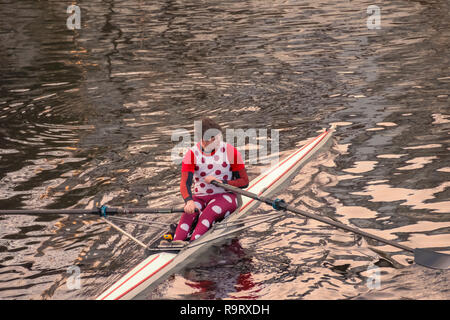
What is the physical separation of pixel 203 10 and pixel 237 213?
23.7 metres

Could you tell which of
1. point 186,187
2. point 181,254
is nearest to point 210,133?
point 186,187

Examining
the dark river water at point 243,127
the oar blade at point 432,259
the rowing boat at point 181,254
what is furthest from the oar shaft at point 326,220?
the rowing boat at point 181,254

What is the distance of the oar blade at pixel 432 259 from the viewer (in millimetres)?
7191

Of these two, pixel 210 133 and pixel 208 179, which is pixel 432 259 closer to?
pixel 208 179

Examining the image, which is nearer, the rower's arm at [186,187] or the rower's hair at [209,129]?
the rower's hair at [209,129]

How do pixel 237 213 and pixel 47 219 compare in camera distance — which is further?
pixel 47 219

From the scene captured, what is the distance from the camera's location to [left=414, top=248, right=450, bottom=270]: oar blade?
23.6ft

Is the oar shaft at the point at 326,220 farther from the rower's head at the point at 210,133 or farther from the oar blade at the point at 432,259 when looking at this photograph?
the rower's head at the point at 210,133

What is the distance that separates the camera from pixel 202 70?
18.7 metres

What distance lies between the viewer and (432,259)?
7.25 metres

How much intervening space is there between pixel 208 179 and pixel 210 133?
566mm

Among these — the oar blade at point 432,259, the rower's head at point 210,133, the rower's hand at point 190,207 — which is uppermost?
the rower's head at point 210,133

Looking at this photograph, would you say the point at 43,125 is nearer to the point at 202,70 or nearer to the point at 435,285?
the point at 202,70

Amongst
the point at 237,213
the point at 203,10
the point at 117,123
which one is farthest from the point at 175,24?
the point at 237,213
